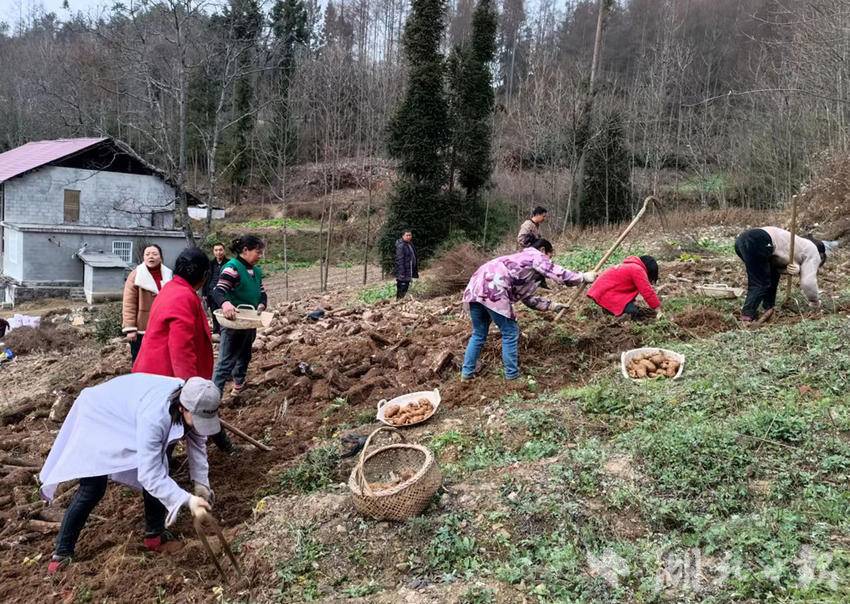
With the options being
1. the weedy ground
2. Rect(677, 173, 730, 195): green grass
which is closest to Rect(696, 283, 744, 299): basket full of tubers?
the weedy ground

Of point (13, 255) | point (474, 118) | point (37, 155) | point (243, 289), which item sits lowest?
point (13, 255)

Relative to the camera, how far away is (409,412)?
5180mm

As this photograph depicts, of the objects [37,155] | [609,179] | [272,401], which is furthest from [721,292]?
[37,155]

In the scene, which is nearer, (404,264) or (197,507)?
(197,507)

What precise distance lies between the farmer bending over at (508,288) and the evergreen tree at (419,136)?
1630 cm

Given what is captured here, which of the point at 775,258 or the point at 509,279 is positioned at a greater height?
the point at 775,258

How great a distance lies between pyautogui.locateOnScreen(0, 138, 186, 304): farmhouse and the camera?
939 inches

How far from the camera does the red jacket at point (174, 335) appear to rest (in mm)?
4086

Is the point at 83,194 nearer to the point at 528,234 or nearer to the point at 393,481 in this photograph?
the point at 528,234

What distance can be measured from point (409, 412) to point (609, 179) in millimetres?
19864

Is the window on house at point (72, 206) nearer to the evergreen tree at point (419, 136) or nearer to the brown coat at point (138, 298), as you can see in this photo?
the evergreen tree at point (419, 136)

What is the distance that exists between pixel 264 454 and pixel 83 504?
5.64ft

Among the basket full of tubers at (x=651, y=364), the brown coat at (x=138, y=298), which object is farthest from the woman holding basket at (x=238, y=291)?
the basket full of tubers at (x=651, y=364)

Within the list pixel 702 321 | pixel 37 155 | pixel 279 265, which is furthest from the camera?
pixel 279 265
